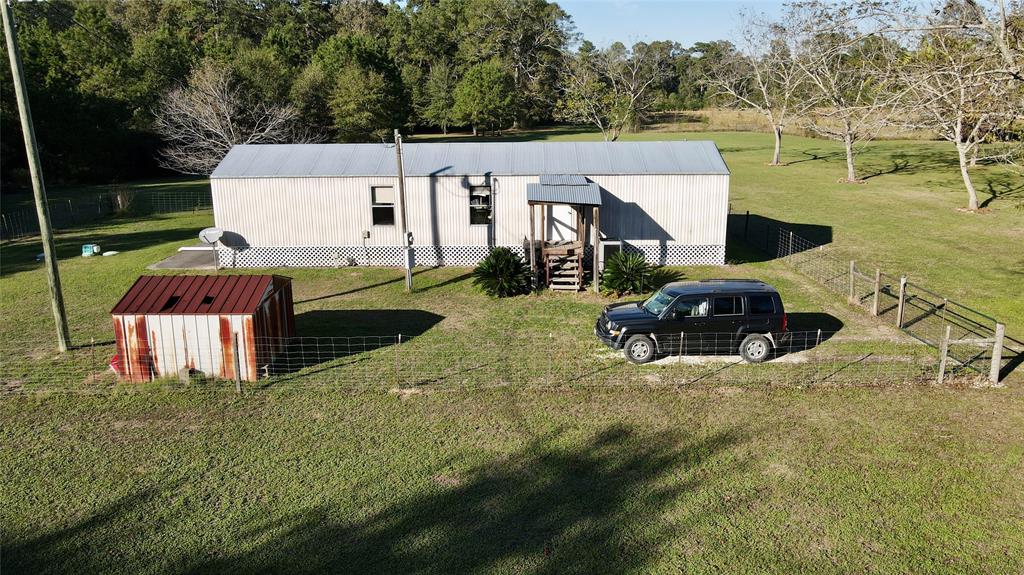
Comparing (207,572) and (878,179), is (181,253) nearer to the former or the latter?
(207,572)

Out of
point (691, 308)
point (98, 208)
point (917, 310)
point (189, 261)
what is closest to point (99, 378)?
point (189, 261)

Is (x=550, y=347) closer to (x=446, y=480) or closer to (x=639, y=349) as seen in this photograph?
(x=639, y=349)

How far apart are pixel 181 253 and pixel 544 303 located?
16724 millimetres

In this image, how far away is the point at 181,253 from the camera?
2797 centimetres

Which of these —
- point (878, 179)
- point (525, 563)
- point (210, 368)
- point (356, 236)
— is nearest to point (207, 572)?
point (525, 563)

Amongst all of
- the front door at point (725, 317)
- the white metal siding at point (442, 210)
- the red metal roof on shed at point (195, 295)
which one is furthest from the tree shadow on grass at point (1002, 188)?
the red metal roof on shed at point (195, 295)

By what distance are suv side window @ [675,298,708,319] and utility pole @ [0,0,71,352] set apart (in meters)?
14.8

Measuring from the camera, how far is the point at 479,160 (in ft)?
83.1

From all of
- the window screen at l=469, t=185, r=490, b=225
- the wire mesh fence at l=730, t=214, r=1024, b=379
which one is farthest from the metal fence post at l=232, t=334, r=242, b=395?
the wire mesh fence at l=730, t=214, r=1024, b=379

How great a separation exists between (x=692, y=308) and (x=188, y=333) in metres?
11.3

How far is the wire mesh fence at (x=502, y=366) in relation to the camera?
14.3 metres

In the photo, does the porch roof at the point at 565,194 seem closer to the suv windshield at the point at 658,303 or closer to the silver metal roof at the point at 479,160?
the silver metal roof at the point at 479,160

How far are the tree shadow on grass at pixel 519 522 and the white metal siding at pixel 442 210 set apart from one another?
14.3 m

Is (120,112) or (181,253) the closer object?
(181,253)
